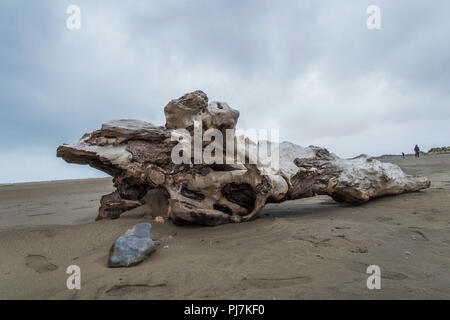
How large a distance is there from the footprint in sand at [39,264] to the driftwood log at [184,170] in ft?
5.74

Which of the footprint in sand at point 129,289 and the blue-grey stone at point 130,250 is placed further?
the blue-grey stone at point 130,250

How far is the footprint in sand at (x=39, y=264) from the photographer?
8.45ft

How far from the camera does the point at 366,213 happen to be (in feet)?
15.9

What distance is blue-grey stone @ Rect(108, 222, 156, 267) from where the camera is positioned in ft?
8.08

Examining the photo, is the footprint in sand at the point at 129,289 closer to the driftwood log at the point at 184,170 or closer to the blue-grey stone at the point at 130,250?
the blue-grey stone at the point at 130,250

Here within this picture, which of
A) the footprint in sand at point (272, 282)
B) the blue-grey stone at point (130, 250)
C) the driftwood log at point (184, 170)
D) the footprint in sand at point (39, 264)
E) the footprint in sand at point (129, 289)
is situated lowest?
the footprint in sand at point (39, 264)

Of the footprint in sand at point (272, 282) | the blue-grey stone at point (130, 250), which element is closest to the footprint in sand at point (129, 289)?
the blue-grey stone at point (130, 250)

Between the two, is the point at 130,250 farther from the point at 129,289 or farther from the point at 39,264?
the point at 39,264

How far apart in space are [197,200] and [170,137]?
1.27 metres

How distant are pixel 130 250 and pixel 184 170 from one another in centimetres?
195

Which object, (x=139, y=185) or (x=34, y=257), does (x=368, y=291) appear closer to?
(x=34, y=257)

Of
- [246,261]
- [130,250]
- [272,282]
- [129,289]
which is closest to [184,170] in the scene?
[130,250]

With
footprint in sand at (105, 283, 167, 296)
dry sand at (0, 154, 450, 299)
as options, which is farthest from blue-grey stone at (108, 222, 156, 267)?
footprint in sand at (105, 283, 167, 296)
